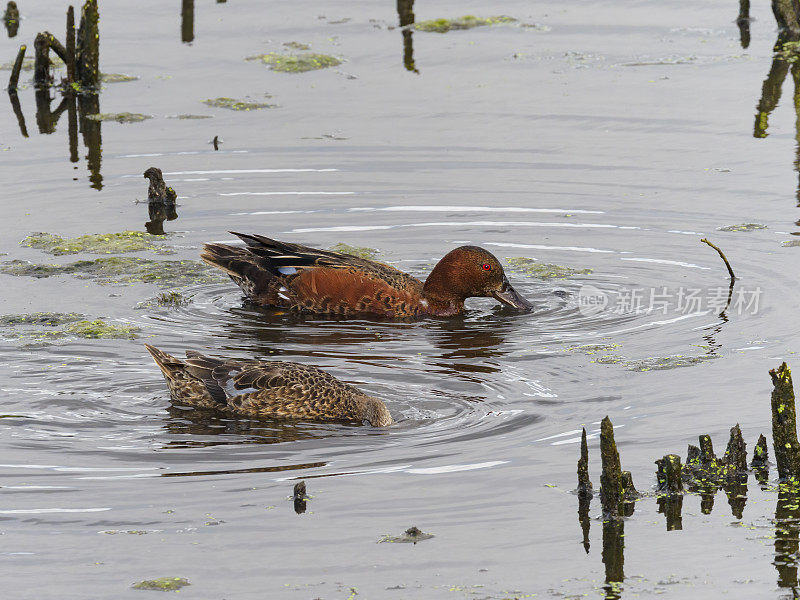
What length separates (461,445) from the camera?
811 centimetres

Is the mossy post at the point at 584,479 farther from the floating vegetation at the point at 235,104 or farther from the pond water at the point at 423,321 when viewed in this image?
the floating vegetation at the point at 235,104

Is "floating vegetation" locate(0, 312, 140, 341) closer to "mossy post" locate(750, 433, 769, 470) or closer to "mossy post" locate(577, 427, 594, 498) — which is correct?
"mossy post" locate(577, 427, 594, 498)

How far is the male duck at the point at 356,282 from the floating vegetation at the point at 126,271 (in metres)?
0.58

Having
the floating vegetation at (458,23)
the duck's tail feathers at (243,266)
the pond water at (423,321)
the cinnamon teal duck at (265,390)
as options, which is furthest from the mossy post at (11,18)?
the cinnamon teal duck at (265,390)

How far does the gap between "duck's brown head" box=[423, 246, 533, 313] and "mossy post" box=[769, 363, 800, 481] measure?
15.4ft

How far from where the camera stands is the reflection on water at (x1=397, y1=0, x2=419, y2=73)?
62.0 ft

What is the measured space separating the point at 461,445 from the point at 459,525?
1.27 m

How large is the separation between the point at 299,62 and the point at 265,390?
35.5ft

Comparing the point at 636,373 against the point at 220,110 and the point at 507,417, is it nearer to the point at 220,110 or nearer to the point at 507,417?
the point at 507,417

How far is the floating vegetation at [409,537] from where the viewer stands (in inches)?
262

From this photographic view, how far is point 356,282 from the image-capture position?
38.0 feet

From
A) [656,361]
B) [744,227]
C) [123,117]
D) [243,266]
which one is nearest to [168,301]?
[243,266]

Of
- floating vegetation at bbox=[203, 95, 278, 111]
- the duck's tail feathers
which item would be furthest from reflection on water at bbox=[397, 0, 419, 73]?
the duck's tail feathers

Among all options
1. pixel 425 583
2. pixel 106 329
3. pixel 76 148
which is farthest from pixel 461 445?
pixel 76 148
